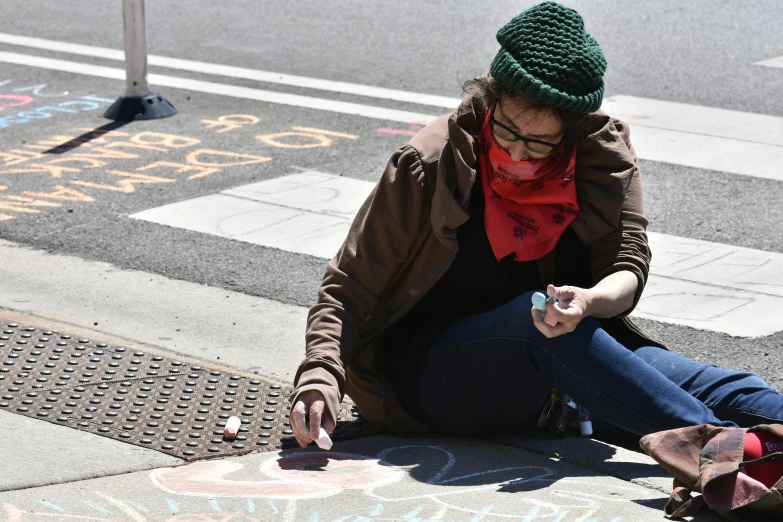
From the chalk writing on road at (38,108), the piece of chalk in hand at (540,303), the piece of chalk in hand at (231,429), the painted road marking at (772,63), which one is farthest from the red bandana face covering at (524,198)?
the painted road marking at (772,63)

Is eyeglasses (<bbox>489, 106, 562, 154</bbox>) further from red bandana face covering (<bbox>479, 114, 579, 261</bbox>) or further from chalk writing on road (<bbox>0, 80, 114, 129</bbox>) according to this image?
chalk writing on road (<bbox>0, 80, 114, 129</bbox>)

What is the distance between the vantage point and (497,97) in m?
3.06

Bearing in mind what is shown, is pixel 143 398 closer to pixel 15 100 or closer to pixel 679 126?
pixel 679 126

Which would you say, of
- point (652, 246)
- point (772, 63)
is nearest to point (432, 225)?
point (652, 246)

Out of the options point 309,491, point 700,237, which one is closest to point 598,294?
point 309,491

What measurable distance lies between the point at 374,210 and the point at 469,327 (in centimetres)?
39

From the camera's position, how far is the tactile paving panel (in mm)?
3328

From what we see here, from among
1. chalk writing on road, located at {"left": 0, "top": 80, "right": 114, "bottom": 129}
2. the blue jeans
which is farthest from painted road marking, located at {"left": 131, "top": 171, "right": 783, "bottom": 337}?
chalk writing on road, located at {"left": 0, "top": 80, "right": 114, "bottom": 129}

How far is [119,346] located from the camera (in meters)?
4.09

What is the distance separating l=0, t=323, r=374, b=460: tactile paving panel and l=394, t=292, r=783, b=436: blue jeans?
1.05 ft

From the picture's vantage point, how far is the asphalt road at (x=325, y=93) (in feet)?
17.2

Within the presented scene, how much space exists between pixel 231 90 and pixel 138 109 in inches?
41.0

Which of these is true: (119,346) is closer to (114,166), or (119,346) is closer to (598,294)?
(598,294)

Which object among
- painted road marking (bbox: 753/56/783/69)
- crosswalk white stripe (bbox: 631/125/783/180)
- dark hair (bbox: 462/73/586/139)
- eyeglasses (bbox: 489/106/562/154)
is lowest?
painted road marking (bbox: 753/56/783/69)
